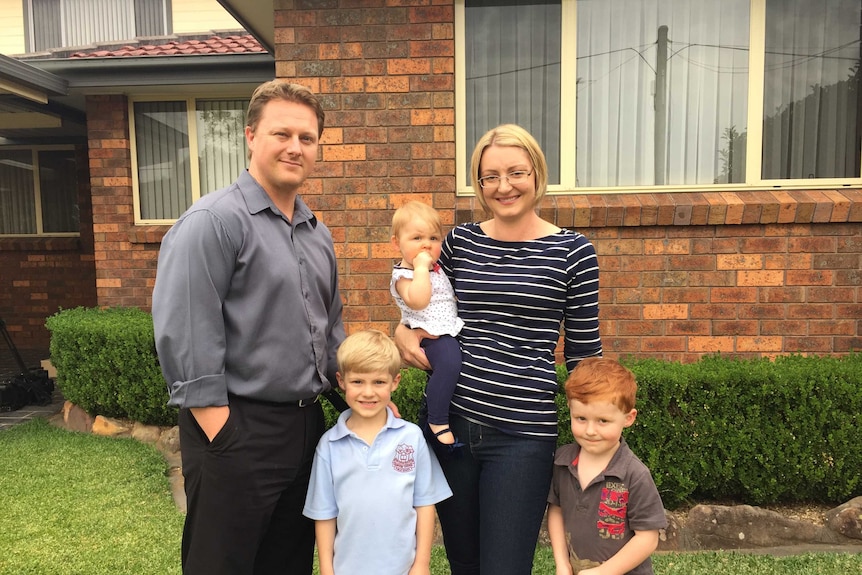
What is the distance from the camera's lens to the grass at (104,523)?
10.4ft

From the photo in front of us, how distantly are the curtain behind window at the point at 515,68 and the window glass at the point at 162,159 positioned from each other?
4.06 metres

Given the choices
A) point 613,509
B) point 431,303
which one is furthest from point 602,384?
point 431,303

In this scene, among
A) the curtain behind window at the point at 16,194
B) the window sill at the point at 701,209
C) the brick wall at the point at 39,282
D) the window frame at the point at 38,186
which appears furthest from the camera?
the curtain behind window at the point at 16,194

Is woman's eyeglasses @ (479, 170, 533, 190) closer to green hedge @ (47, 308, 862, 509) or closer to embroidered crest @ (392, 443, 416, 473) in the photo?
embroidered crest @ (392, 443, 416, 473)

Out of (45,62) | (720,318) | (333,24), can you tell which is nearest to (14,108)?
(45,62)

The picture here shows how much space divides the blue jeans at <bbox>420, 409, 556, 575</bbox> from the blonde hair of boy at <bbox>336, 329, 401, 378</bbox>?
0.90ft

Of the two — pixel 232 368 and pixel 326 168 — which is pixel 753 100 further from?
pixel 232 368

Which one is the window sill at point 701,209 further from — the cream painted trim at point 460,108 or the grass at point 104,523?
the grass at point 104,523

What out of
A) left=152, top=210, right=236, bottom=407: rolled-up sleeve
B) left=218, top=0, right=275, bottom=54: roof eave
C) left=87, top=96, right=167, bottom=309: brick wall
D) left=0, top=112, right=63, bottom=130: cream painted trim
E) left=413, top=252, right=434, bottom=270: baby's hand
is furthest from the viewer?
left=0, top=112, right=63, bottom=130: cream painted trim

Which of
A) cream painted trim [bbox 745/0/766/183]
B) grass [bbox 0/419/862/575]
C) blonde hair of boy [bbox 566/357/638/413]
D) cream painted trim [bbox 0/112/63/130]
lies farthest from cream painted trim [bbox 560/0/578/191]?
cream painted trim [bbox 0/112/63/130]

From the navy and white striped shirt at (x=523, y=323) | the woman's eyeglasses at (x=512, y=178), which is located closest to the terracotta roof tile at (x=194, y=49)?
the woman's eyeglasses at (x=512, y=178)

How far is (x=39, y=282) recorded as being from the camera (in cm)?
967

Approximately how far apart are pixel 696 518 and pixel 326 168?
3261 millimetres

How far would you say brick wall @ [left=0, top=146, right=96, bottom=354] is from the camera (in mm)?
9461
